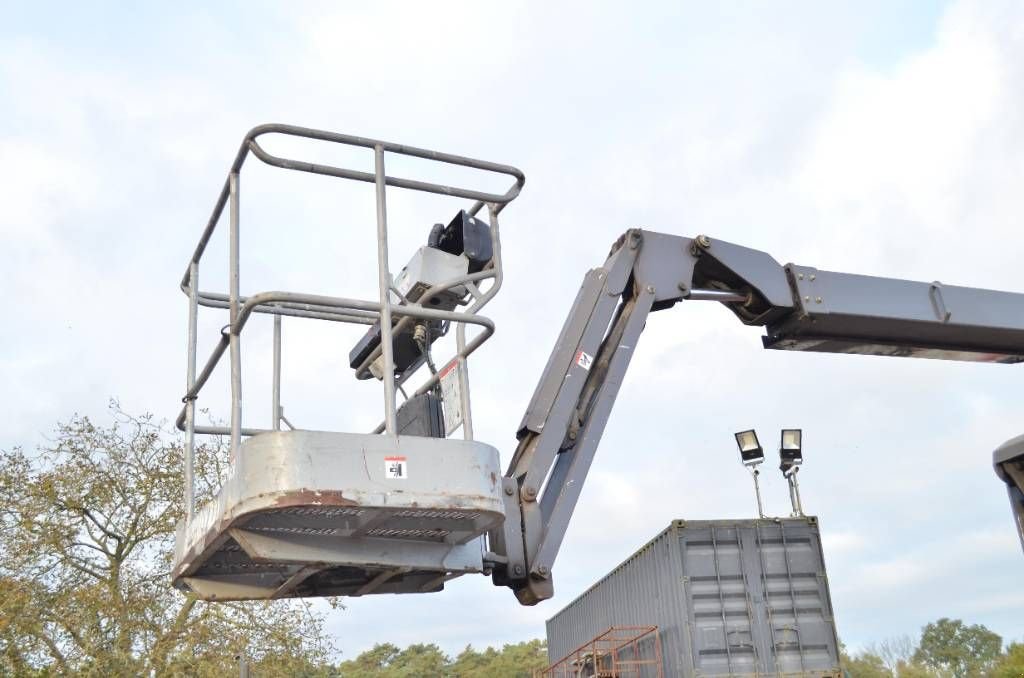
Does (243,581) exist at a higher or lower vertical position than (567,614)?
lower

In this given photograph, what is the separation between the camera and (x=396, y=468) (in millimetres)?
4500

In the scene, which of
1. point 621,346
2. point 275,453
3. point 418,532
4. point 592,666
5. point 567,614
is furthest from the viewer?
point 567,614

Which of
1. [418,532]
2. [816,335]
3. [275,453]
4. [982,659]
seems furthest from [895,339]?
[982,659]

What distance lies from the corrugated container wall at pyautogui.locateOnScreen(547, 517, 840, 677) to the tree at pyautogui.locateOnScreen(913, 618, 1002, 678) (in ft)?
134

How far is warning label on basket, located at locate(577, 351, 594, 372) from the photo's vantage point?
6613 millimetres

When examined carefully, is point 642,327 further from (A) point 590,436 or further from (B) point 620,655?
(B) point 620,655

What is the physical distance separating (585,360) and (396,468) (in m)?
2.39

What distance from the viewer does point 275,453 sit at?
436 cm

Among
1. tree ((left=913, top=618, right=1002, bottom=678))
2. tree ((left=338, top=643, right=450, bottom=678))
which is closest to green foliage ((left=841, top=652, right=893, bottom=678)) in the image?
tree ((left=913, top=618, right=1002, bottom=678))

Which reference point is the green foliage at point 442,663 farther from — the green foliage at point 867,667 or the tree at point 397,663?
the green foliage at point 867,667

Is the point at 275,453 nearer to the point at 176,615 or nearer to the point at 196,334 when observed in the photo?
the point at 196,334

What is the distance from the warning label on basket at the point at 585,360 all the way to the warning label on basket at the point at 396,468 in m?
2.31

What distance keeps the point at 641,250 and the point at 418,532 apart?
3.02 meters

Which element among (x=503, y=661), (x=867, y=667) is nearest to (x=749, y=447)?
(x=867, y=667)
